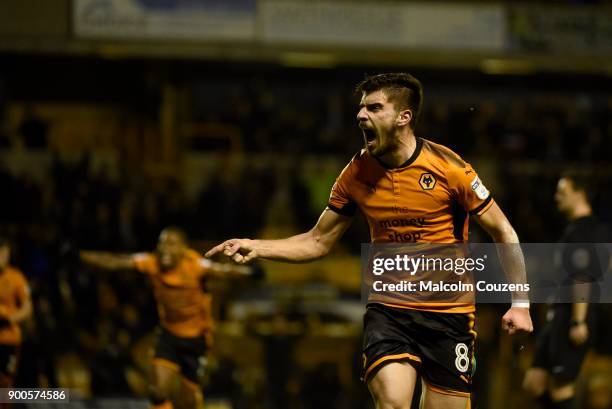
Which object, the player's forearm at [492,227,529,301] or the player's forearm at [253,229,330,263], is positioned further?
the player's forearm at [253,229,330,263]

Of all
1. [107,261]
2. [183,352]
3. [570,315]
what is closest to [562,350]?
[570,315]

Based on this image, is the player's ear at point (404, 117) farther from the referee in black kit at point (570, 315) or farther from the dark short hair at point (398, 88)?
the referee in black kit at point (570, 315)

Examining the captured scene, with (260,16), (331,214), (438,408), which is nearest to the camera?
(438,408)

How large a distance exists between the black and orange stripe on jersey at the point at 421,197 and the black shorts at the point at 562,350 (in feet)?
7.34

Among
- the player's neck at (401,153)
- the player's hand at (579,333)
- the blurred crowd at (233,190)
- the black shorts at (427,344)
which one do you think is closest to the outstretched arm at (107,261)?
the blurred crowd at (233,190)

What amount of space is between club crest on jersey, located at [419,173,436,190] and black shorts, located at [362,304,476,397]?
2.06ft

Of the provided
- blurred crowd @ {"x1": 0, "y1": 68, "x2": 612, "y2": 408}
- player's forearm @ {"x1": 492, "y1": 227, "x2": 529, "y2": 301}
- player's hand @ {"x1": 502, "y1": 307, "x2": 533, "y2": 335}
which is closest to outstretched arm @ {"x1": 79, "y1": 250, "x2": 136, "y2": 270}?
blurred crowd @ {"x1": 0, "y1": 68, "x2": 612, "y2": 408}

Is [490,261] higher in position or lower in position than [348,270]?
higher

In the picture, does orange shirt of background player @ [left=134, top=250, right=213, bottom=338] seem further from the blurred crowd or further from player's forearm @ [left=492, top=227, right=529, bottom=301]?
player's forearm @ [left=492, top=227, right=529, bottom=301]

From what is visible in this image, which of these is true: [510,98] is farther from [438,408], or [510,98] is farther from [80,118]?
[438,408]

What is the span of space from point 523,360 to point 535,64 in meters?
5.49

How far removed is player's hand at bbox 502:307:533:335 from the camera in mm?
4547

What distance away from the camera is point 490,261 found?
239 inches

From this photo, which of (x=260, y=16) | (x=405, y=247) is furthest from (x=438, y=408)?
(x=260, y=16)
